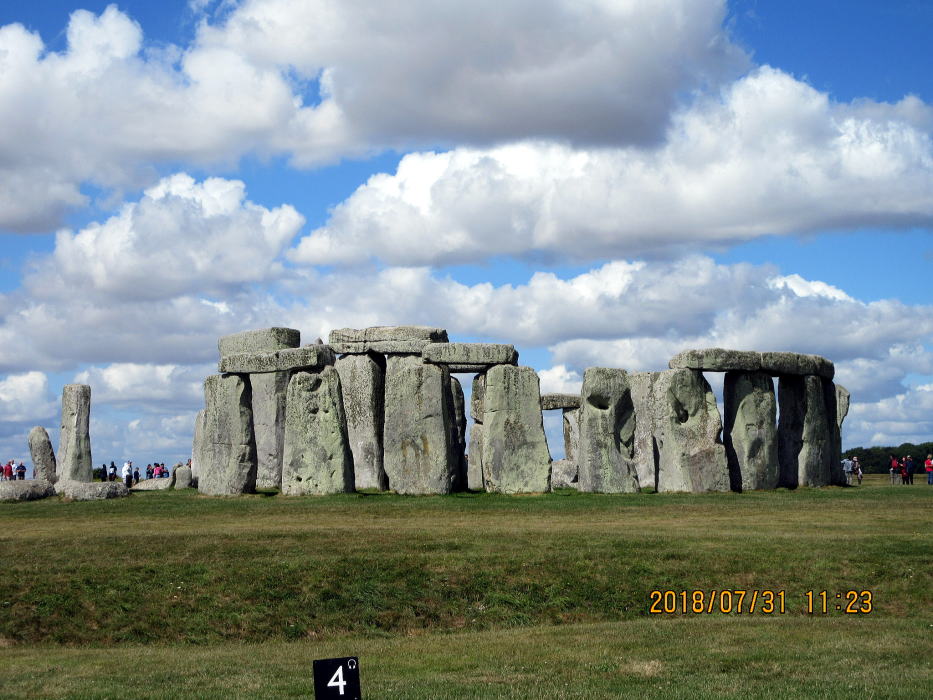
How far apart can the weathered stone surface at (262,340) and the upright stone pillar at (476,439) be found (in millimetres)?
5296

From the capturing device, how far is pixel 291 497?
29156mm

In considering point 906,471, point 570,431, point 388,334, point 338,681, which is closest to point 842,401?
point 906,471

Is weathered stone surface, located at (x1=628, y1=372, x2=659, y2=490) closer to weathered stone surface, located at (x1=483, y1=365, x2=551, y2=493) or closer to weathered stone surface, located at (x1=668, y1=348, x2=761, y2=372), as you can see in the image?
weathered stone surface, located at (x1=668, y1=348, x2=761, y2=372)

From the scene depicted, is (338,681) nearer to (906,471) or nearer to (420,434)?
(420,434)

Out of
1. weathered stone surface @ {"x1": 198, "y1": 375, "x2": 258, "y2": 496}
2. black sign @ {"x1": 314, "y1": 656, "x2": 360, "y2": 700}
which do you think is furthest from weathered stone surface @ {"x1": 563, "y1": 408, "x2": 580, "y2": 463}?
black sign @ {"x1": 314, "y1": 656, "x2": 360, "y2": 700}

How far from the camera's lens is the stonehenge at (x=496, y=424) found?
29.7m

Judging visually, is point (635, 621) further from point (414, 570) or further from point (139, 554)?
point (139, 554)

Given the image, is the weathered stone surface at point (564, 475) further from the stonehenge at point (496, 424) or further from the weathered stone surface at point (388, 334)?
the weathered stone surface at point (388, 334)

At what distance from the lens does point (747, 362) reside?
31828 millimetres

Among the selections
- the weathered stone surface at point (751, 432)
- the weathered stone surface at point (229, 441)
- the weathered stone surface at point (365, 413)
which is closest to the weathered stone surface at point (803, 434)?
the weathered stone surface at point (751, 432)

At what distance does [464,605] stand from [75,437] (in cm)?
2138

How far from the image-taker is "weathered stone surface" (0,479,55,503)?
3106 centimetres

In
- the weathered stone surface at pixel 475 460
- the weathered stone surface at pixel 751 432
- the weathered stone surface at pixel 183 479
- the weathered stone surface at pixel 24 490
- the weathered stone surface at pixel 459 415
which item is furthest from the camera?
the weathered stone surface at pixel 183 479

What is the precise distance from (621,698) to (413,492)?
17.7 meters
